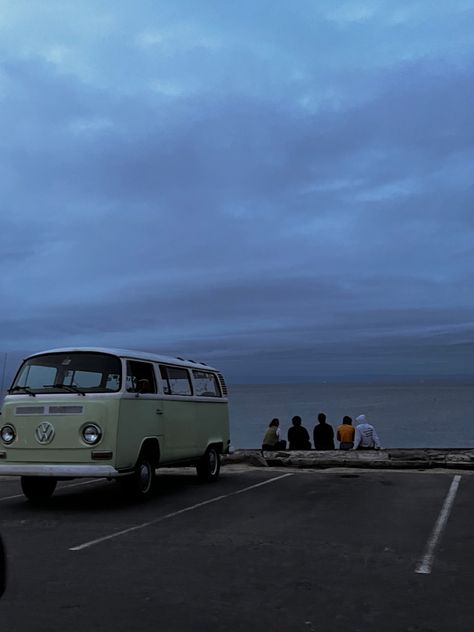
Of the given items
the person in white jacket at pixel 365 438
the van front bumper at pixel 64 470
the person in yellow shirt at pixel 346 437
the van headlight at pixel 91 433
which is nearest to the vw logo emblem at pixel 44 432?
the van front bumper at pixel 64 470

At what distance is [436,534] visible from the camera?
25.6 ft

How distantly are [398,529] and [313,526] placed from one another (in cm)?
104

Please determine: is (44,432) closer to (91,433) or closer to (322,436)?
(91,433)

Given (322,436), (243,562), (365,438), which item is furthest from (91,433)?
(322,436)

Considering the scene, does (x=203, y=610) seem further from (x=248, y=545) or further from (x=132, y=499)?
(x=132, y=499)

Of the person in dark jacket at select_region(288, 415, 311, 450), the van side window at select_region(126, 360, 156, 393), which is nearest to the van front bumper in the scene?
the van side window at select_region(126, 360, 156, 393)

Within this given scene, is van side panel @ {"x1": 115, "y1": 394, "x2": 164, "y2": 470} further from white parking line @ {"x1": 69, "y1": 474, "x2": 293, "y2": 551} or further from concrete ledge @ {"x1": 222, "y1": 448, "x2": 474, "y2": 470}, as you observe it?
concrete ledge @ {"x1": 222, "y1": 448, "x2": 474, "y2": 470}

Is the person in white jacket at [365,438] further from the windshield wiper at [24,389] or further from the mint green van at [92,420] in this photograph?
the windshield wiper at [24,389]

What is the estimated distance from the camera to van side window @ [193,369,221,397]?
43.6 ft

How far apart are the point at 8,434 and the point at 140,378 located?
2.25 meters

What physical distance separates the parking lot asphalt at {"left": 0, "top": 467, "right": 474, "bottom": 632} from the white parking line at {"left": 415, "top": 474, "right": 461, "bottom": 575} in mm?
23

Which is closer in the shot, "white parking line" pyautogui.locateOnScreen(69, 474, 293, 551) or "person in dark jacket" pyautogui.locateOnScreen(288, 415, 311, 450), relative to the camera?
"white parking line" pyautogui.locateOnScreen(69, 474, 293, 551)

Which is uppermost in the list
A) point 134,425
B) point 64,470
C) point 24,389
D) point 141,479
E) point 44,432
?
point 24,389

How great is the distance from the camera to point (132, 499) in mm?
10711
